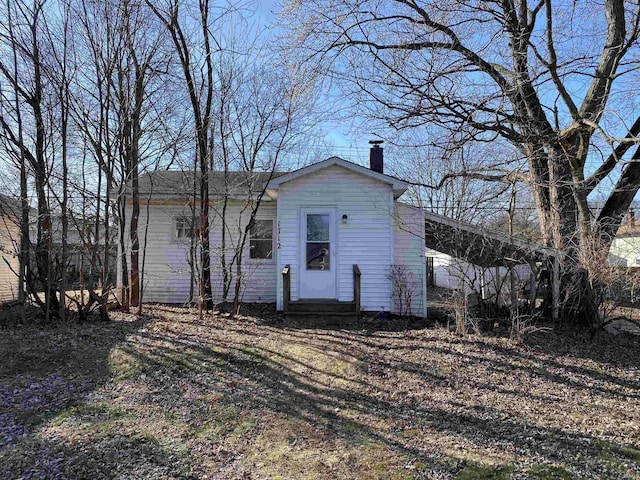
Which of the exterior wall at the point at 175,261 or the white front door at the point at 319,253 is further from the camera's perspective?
the exterior wall at the point at 175,261

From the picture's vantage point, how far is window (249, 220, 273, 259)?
35.4 feet

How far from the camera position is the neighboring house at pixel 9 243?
25.9 ft

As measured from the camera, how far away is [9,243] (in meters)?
11.8

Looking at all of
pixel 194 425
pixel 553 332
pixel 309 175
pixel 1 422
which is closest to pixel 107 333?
pixel 1 422

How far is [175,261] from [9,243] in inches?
199

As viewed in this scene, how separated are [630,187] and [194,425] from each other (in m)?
9.73

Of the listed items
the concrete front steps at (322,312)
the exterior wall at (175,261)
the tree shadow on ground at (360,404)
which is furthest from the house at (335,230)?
the tree shadow on ground at (360,404)

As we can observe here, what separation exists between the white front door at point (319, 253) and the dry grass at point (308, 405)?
2.42m

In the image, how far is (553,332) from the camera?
790cm

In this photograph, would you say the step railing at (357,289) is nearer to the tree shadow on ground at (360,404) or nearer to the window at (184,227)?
the tree shadow on ground at (360,404)

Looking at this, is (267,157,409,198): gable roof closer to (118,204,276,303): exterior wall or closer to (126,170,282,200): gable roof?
(126,170,282,200): gable roof

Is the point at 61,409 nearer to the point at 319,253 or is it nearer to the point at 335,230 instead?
the point at 319,253

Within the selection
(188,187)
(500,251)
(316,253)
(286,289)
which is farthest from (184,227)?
(500,251)

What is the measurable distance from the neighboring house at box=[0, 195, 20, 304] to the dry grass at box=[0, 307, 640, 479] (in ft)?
5.55
